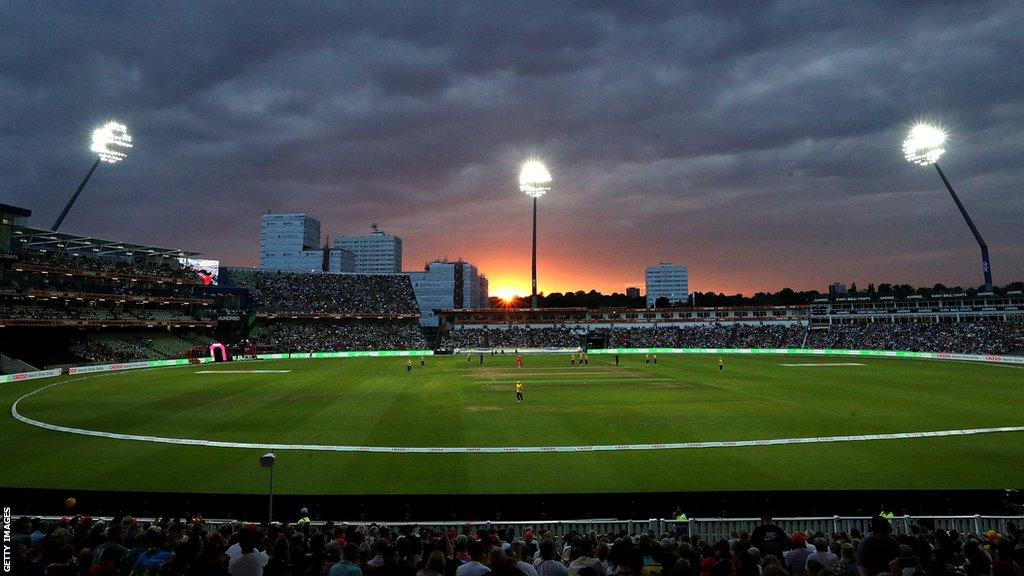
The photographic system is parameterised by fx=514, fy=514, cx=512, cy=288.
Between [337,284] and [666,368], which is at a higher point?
[337,284]

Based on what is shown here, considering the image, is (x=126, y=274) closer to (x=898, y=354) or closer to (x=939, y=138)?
(x=898, y=354)

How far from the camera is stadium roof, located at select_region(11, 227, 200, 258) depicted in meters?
65.8

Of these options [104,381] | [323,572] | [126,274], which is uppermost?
[126,274]

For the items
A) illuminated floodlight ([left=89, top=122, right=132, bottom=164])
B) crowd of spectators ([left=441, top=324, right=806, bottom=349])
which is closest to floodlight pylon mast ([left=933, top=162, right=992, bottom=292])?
crowd of spectators ([left=441, top=324, right=806, bottom=349])

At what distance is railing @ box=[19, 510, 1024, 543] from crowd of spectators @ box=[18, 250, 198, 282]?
227 feet

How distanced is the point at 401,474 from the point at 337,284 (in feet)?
316

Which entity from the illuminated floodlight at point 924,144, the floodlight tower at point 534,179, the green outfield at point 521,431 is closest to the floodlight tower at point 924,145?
the illuminated floodlight at point 924,144

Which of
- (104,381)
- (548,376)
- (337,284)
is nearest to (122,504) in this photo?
(548,376)

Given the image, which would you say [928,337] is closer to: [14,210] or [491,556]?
[491,556]

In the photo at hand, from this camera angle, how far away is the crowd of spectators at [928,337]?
68.8m

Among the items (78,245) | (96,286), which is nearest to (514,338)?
(96,286)

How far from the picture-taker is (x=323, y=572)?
18.8 feet

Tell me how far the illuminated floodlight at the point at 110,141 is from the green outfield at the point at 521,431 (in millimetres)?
35767

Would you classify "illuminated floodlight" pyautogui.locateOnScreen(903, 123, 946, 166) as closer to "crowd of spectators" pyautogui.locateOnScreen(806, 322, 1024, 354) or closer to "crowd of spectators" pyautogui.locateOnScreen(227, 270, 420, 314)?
"crowd of spectators" pyautogui.locateOnScreen(806, 322, 1024, 354)
